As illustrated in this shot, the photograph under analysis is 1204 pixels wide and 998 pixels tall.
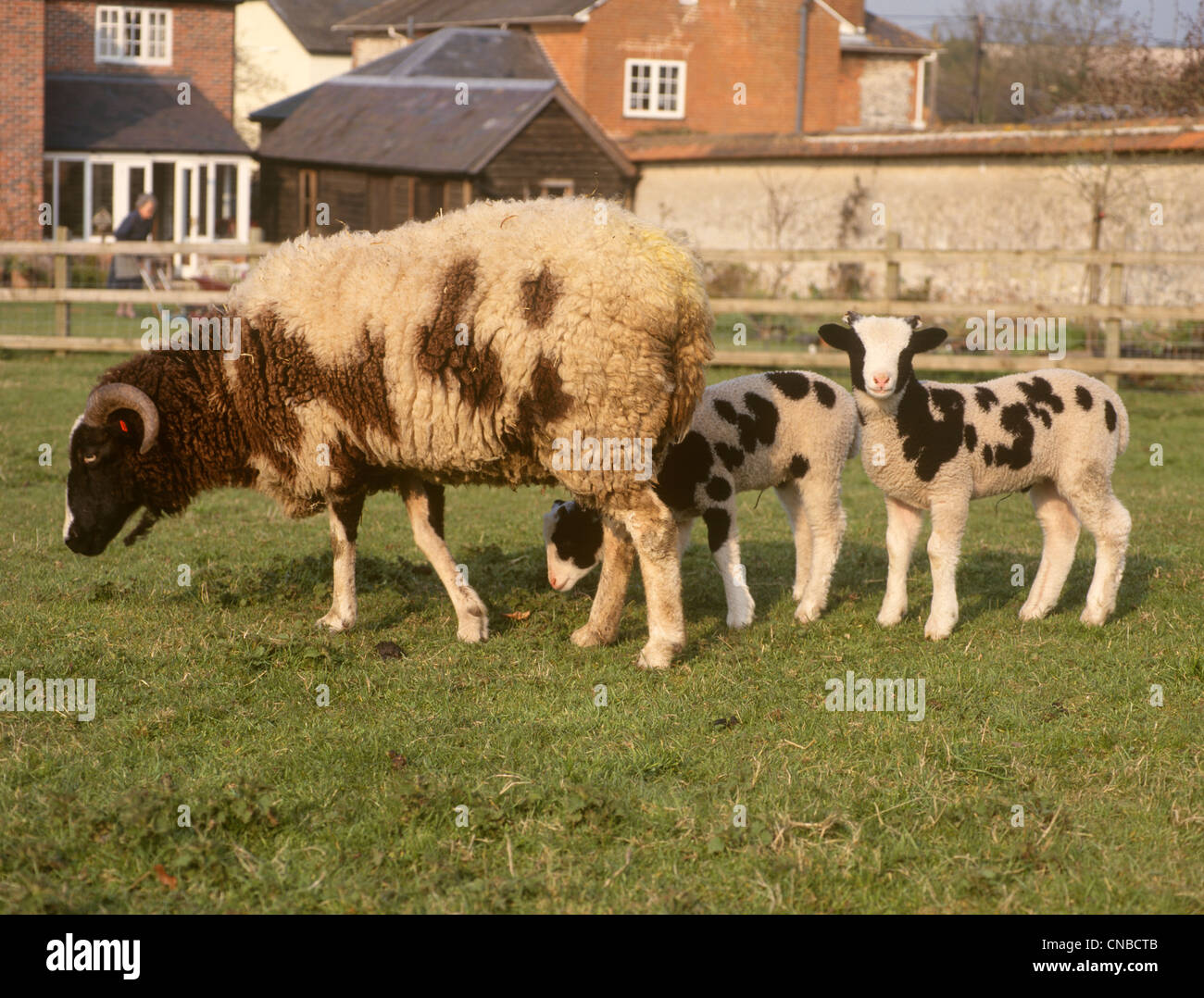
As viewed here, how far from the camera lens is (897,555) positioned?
731 centimetres

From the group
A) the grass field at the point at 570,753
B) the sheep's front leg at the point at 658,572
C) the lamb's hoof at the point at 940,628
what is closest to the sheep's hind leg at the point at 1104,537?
the grass field at the point at 570,753

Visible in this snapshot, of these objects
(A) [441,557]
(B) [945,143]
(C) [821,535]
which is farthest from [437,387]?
(B) [945,143]

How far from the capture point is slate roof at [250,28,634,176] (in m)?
31.6

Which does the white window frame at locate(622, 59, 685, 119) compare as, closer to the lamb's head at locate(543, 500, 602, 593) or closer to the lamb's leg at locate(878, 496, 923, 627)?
the lamb's head at locate(543, 500, 602, 593)

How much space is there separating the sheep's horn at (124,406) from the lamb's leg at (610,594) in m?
2.41

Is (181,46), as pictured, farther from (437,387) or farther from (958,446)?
(958,446)

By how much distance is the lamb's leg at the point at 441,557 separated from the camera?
697cm

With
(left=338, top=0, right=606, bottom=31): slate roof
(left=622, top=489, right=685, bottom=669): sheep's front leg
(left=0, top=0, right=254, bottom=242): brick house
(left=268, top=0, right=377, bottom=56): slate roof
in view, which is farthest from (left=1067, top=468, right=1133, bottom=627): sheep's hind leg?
(left=268, top=0, right=377, bottom=56): slate roof

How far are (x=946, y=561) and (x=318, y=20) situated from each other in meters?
56.4

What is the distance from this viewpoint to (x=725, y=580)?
7.32 m

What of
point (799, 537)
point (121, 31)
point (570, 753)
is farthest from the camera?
point (121, 31)

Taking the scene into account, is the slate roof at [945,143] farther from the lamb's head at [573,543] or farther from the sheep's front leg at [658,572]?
the sheep's front leg at [658,572]
